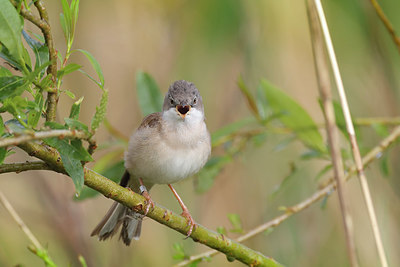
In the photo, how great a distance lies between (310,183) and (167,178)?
5.85 feet

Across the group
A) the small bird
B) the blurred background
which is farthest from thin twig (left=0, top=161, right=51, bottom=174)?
the blurred background

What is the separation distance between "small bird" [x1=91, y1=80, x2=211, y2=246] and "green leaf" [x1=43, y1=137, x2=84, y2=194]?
1.39 metres

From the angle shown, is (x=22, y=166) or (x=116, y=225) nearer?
(x=22, y=166)

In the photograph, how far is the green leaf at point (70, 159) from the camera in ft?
5.09

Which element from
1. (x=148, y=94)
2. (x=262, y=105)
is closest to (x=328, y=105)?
(x=262, y=105)

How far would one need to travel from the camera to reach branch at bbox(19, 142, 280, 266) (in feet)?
5.53

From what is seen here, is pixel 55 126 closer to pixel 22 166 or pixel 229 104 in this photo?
pixel 22 166

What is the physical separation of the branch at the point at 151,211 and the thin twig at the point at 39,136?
0.21m

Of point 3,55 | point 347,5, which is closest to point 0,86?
point 3,55

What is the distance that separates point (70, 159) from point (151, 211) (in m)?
0.53

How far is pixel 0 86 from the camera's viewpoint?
1502 millimetres

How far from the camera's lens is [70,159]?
5.33ft

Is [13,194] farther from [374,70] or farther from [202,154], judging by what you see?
[374,70]

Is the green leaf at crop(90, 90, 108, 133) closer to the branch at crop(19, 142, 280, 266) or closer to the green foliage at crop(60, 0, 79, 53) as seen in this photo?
the branch at crop(19, 142, 280, 266)
